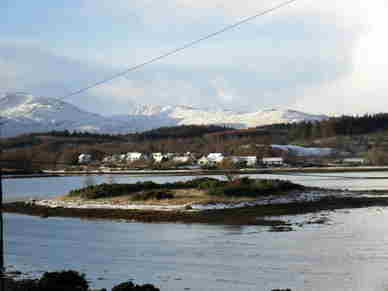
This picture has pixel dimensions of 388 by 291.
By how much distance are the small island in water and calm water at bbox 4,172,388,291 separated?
4205mm

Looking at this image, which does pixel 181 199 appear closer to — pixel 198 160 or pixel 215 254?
pixel 215 254

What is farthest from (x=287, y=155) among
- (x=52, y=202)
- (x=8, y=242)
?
(x=8, y=242)

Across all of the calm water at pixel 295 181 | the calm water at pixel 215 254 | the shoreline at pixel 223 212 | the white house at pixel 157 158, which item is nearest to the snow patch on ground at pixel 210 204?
the shoreline at pixel 223 212

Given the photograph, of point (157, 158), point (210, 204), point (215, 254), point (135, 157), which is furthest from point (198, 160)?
point (215, 254)

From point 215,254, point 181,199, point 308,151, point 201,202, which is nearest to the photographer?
point 215,254

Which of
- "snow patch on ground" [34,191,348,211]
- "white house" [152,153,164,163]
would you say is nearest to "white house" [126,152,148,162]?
"white house" [152,153,164,163]

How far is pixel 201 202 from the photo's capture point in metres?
41.8

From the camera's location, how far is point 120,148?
592ft

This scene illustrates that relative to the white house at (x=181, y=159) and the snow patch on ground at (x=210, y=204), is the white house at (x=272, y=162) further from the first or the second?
the snow patch on ground at (x=210, y=204)

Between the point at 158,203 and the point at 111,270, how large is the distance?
77.7 ft

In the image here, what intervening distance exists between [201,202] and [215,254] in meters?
19.2

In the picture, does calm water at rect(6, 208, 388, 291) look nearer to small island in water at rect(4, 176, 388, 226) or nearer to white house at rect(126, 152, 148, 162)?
small island in water at rect(4, 176, 388, 226)

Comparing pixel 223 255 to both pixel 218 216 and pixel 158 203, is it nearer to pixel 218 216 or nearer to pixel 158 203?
pixel 218 216

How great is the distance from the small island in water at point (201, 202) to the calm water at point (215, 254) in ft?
13.8
